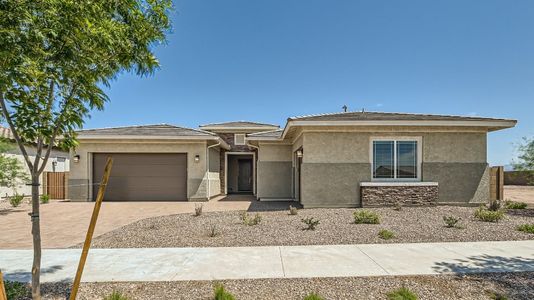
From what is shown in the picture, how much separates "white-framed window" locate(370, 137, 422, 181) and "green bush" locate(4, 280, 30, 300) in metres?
10.9

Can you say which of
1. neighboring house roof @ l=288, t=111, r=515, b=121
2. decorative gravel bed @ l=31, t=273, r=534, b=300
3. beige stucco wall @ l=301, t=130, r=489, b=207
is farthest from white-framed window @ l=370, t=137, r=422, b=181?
decorative gravel bed @ l=31, t=273, r=534, b=300

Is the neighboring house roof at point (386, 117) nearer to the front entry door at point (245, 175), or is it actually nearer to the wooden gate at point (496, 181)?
the wooden gate at point (496, 181)

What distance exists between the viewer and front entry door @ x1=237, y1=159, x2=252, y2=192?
76.0 feet

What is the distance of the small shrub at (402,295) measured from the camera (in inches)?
157

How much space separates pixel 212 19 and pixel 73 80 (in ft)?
35.8

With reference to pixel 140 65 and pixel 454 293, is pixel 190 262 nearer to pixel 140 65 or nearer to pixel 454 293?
pixel 140 65

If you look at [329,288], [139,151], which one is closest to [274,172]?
[139,151]

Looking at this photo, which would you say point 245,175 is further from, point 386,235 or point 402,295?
point 402,295

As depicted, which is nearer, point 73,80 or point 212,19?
point 73,80

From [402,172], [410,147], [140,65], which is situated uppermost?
[140,65]

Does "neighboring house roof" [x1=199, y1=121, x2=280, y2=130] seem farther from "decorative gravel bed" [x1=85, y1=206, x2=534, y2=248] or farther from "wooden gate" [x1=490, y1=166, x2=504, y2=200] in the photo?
"wooden gate" [x1=490, y1=166, x2=504, y2=200]

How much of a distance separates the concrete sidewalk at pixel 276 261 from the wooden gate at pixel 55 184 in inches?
483

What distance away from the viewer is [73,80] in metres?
3.59

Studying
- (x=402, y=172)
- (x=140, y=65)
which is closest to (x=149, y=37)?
(x=140, y=65)
